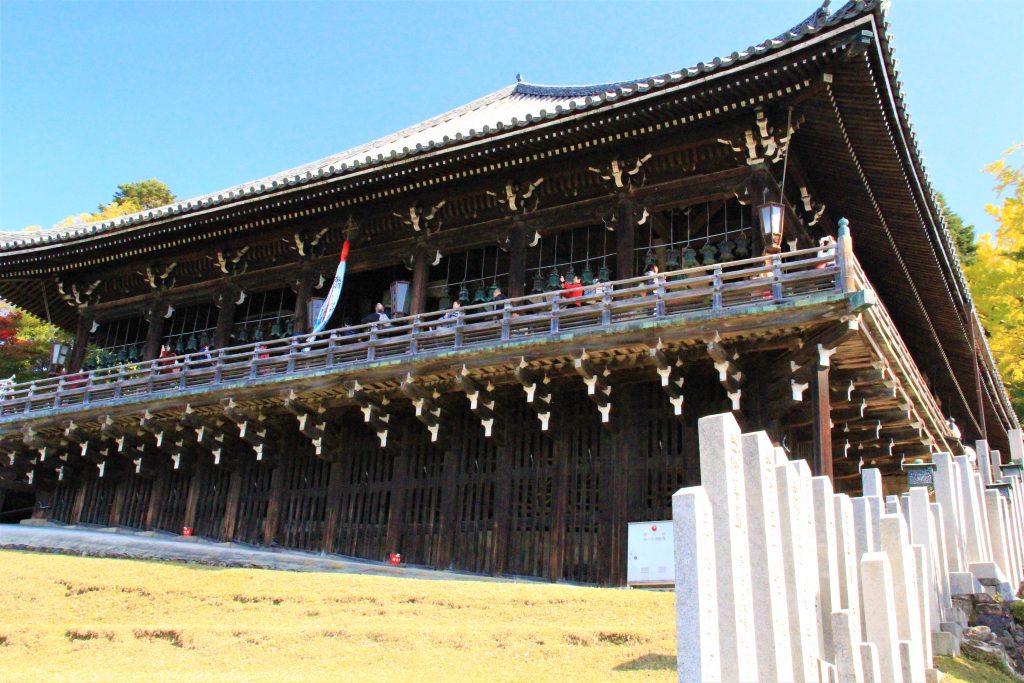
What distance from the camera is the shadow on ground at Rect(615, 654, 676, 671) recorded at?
30.5 feet

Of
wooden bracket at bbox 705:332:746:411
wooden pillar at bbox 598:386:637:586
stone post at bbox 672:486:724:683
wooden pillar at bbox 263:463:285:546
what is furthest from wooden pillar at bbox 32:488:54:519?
stone post at bbox 672:486:724:683

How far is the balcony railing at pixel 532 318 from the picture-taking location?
1483 cm

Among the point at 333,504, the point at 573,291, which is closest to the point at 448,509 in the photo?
the point at 333,504

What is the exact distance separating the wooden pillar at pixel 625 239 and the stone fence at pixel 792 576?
23.6 ft

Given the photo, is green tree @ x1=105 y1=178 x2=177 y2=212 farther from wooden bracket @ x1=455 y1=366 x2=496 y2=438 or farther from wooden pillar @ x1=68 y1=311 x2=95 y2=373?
wooden bracket @ x1=455 y1=366 x2=496 y2=438

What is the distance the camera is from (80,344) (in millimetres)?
25844

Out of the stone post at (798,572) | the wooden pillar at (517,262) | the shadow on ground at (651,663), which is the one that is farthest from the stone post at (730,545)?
the wooden pillar at (517,262)

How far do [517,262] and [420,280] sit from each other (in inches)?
93.1

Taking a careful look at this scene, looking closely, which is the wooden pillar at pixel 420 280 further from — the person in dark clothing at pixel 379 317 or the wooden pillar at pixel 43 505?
the wooden pillar at pixel 43 505

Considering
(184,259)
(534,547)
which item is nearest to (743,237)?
(534,547)

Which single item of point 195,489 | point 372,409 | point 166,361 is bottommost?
point 195,489

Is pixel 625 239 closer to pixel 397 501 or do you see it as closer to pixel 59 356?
pixel 397 501

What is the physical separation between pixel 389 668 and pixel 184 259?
16635 mm

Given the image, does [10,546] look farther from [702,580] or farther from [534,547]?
[702,580]
